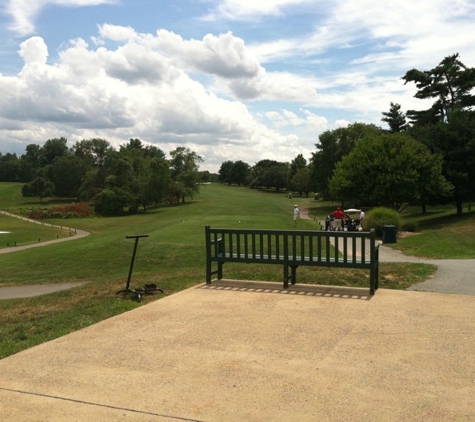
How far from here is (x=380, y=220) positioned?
26.1 metres

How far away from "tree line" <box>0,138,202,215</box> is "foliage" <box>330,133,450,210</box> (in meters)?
46.2

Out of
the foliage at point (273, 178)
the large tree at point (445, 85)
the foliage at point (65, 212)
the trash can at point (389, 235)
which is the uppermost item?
the large tree at point (445, 85)

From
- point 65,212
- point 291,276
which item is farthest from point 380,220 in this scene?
point 65,212

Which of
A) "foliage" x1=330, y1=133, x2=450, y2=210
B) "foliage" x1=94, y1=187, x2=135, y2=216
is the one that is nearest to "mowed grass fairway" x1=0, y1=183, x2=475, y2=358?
"foliage" x1=330, y1=133, x2=450, y2=210

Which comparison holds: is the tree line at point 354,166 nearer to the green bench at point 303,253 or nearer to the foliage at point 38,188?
the foliage at point 38,188

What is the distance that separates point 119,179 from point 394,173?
57939 mm

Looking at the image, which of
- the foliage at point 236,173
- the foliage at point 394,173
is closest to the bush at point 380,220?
the foliage at point 394,173

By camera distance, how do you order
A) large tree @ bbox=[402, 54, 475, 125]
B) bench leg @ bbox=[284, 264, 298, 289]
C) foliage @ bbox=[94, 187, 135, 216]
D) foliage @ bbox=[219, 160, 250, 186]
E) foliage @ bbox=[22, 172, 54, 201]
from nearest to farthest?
bench leg @ bbox=[284, 264, 298, 289]
large tree @ bbox=[402, 54, 475, 125]
foliage @ bbox=[94, 187, 135, 216]
foliage @ bbox=[22, 172, 54, 201]
foliage @ bbox=[219, 160, 250, 186]

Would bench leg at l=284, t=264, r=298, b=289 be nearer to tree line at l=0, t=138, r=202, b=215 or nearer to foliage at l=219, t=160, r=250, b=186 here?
tree line at l=0, t=138, r=202, b=215

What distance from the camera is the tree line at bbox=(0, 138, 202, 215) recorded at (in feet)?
260

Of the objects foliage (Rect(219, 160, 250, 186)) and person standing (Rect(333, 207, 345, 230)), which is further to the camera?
foliage (Rect(219, 160, 250, 186))

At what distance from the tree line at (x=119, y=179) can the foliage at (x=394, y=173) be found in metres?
46.2

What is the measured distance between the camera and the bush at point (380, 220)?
25922 mm

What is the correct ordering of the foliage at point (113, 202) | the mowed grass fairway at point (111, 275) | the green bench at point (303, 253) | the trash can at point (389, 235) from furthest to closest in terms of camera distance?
the foliage at point (113, 202) → the trash can at point (389, 235) → the green bench at point (303, 253) → the mowed grass fairway at point (111, 275)
